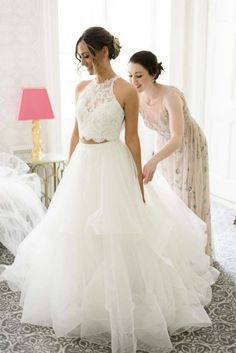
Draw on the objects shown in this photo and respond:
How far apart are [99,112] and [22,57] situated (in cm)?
214

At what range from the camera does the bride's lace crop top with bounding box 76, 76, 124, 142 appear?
2256mm

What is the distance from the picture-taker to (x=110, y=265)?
86.9 inches

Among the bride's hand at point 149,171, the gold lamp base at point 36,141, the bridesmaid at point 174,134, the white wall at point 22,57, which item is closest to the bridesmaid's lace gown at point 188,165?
the bridesmaid at point 174,134

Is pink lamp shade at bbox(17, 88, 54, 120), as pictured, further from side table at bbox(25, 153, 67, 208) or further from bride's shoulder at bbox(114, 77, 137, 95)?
bride's shoulder at bbox(114, 77, 137, 95)

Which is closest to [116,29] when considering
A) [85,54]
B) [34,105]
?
[34,105]

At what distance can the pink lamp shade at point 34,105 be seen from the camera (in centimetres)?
385

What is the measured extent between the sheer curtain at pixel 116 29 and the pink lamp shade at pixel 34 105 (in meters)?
0.86

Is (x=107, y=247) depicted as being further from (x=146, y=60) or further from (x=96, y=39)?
(x=146, y=60)

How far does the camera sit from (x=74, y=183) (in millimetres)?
2369

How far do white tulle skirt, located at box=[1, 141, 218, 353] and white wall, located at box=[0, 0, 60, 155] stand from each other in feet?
6.35

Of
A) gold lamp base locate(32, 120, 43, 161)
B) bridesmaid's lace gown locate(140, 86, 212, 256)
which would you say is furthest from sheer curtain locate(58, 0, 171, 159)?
bridesmaid's lace gown locate(140, 86, 212, 256)

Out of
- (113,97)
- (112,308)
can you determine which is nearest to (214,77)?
(113,97)

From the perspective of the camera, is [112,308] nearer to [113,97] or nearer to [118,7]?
Answer: [113,97]

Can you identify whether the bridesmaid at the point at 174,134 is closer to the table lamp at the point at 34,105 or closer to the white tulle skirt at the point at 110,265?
the white tulle skirt at the point at 110,265
